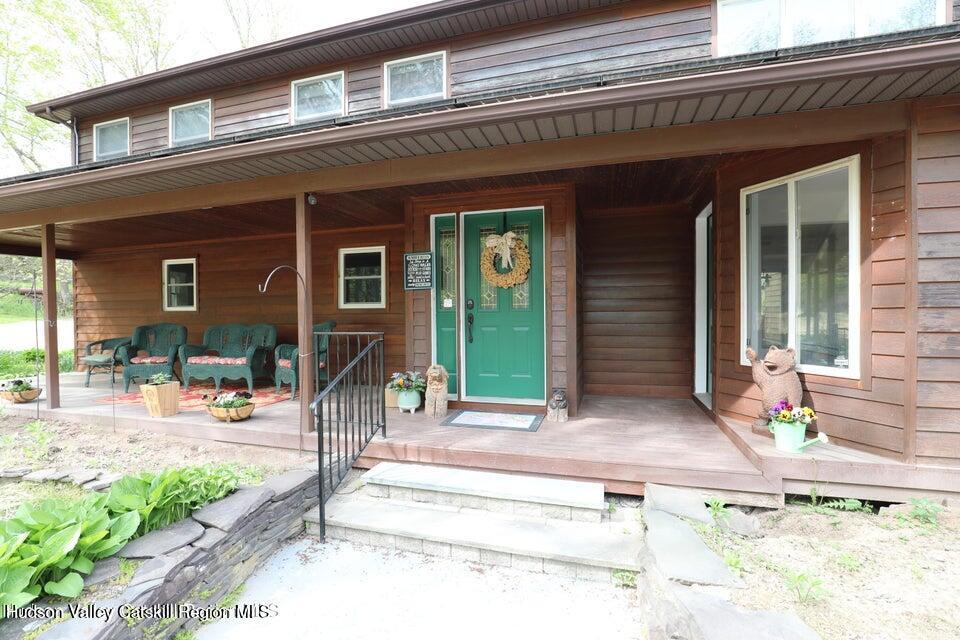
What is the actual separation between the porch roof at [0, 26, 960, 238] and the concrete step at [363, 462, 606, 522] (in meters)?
2.24

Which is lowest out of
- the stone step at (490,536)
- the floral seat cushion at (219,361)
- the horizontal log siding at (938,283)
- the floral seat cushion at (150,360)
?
the stone step at (490,536)

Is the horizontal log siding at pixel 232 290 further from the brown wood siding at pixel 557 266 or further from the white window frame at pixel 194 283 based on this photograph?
the brown wood siding at pixel 557 266

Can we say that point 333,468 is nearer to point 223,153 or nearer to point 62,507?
point 62,507

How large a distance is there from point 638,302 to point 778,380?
2.25m

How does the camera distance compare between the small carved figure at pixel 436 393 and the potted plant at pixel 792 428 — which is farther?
the small carved figure at pixel 436 393

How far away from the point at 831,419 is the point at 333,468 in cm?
354

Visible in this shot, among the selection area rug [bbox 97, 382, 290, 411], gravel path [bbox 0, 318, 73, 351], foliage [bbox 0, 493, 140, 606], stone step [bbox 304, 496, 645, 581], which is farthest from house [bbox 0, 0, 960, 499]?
gravel path [bbox 0, 318, 73, 351]

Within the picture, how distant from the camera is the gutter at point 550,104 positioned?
2.15 m

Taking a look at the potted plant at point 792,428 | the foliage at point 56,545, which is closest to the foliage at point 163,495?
the foliage at point 56,545

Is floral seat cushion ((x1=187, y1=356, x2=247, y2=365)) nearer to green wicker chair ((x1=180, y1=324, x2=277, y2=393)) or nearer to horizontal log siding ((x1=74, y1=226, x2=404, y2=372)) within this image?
green wicker chair ((x1=180, y1=324, x2=277, y2=393))

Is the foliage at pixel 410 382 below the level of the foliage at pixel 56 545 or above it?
above

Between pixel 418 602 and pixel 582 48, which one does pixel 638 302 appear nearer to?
pixel 582 48

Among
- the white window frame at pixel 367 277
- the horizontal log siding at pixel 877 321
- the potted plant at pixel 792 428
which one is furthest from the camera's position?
the white window frame at pixel 367 277

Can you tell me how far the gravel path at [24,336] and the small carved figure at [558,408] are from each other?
15207 millimetres
